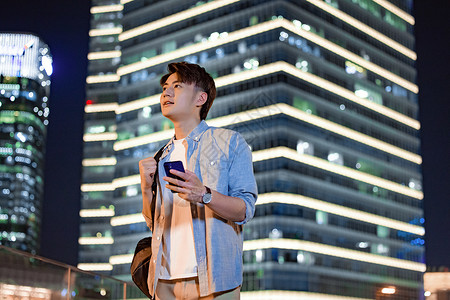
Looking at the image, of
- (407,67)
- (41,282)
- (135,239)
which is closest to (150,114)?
(135,239)

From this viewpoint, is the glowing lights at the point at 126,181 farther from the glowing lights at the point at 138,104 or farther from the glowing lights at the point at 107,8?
the glowing lights at the point at 107,8

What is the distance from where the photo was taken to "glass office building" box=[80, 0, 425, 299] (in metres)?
90.9

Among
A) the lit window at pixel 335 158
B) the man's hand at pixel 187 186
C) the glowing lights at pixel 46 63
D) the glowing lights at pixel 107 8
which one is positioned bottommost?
the man's hand at pixel 187 186

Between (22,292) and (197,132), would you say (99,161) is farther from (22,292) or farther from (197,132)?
(197,132)

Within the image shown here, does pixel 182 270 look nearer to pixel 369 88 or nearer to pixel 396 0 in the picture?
pixel 369 88

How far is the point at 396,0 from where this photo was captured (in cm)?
12362

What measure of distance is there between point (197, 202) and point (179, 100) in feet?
2.47

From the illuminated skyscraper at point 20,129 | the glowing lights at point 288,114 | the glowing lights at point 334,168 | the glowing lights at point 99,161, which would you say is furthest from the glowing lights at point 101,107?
the illuminated skyscraper at point 20,129

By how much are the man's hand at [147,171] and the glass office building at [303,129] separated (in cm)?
8248

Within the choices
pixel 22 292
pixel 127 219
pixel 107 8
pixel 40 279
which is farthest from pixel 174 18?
pixel 22 292

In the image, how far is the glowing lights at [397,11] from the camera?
120 m

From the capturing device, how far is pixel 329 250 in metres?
93.4

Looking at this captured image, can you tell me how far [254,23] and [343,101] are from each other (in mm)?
17229

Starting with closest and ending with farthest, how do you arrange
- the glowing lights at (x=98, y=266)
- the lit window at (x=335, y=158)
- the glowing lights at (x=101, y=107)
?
the lit window at (x=335, y=158) < the glowing lights at (x=98, y=266) < the glowing lights at (x=101, y=107)
